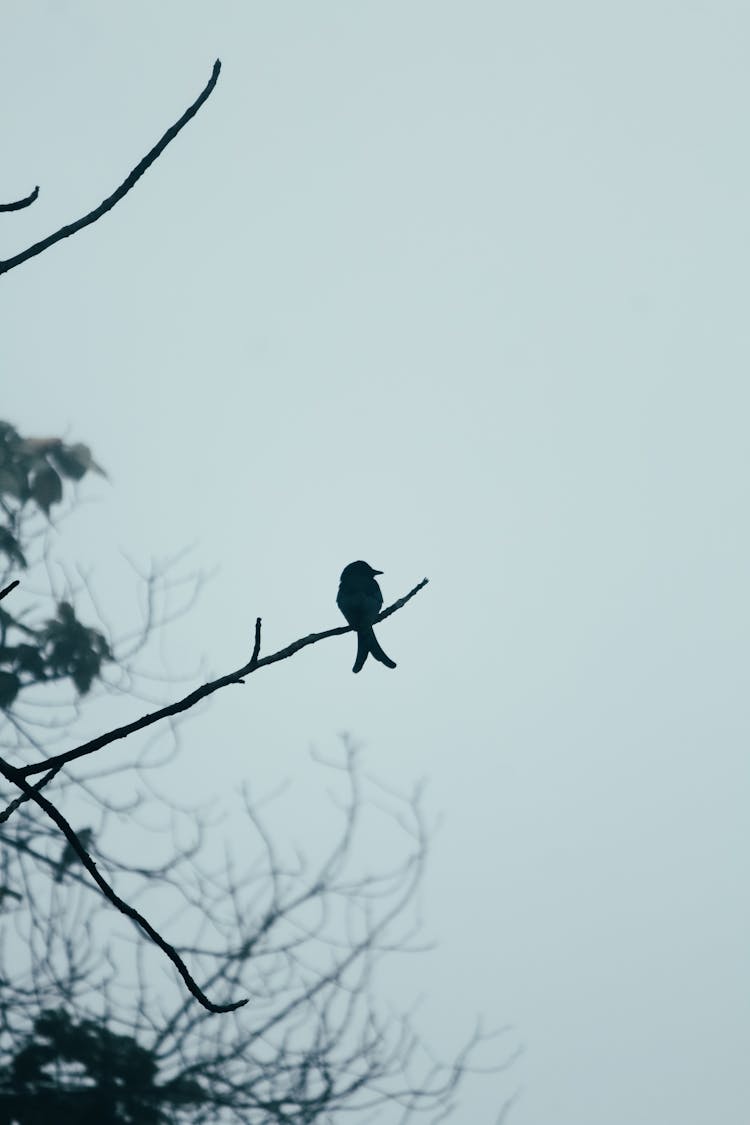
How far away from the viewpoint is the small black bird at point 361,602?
5.57 metres

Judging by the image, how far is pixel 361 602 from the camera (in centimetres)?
587

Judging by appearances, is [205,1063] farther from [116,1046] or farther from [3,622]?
[3,622]

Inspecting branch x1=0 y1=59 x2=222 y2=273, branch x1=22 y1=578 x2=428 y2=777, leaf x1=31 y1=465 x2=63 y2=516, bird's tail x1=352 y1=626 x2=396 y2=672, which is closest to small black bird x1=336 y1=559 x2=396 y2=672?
bird's tail x1=352 y1=626 x2=396 y2=672

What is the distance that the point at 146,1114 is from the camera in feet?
21.9

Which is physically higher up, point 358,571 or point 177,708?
point 358,571

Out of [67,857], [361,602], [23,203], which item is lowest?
[23,203]

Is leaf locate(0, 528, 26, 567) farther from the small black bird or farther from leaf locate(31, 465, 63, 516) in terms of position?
the small black bird

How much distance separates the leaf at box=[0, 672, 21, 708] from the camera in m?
6.97

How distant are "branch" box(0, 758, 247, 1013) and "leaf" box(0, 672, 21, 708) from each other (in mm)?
4984

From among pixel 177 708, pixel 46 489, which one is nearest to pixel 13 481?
pixel 46 489

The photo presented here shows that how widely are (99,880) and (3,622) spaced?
207 inches

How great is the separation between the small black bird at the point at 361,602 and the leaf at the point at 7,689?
232 cm

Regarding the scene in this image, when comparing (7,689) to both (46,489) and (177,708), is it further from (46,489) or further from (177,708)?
(177,708)

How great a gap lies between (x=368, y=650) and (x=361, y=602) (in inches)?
14.0
